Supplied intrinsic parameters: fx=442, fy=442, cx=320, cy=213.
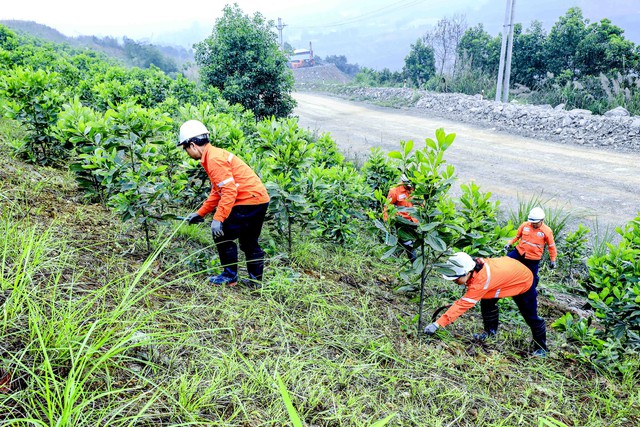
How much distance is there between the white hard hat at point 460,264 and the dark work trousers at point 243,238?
68.1 inches

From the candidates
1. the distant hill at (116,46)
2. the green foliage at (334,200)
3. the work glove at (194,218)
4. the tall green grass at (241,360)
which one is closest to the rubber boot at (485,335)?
the tall green grass at (241,360)

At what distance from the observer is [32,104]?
5.34 m

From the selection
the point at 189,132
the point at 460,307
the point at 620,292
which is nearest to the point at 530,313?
the point at 620,292

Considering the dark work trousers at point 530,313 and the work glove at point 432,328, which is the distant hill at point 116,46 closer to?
the dark work trousers at point 530,313

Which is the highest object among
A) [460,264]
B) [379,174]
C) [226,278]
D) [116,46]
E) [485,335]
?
[116,46]

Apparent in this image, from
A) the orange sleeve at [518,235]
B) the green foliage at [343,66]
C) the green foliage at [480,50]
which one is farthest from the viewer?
the green foliage at [343,66]

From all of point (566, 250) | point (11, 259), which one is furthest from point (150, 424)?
point (566, 250)

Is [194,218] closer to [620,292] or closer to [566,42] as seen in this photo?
[620,292]

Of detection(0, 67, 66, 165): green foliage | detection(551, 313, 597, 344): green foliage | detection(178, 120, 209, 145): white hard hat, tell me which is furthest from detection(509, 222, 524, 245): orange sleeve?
detection(0, 67, 66, 165): green foliage

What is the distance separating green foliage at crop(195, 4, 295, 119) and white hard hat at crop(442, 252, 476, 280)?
9.11m

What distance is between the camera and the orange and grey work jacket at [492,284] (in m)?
3.96

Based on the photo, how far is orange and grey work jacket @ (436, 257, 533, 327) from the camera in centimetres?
396

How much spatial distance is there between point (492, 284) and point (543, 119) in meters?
12.5

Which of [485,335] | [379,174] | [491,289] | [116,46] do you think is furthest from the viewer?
[116,46]
